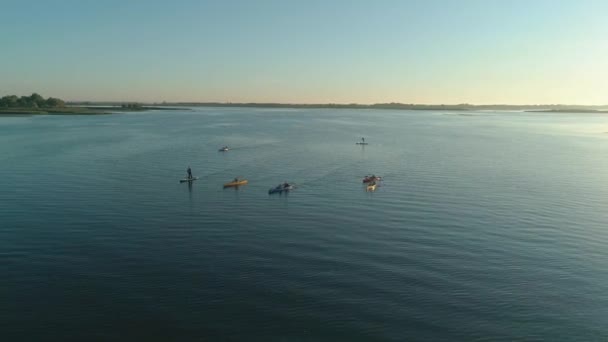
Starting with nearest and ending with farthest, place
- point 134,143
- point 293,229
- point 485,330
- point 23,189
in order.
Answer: point 485,330 < point 293,229 < point 23,189 < point 134,143

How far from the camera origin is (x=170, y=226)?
38.4 metres

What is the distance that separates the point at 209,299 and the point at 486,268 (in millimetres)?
17912

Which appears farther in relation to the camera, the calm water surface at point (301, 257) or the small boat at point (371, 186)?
the small boat at point (371, 186)

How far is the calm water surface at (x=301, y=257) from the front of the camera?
2280cm

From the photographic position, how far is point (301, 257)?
31.6m

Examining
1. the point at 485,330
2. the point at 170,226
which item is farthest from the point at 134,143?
the point at 485,330

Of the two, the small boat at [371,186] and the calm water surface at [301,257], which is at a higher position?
the small boat at [371,186]

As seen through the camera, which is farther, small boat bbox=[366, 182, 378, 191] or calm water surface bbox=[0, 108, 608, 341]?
small boat bbox=[366, 182, 378, 191]

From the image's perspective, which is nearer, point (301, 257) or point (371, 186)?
point (301, 257)

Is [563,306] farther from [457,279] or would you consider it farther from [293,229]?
[293,229]

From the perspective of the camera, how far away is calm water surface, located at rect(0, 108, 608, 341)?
22.8m

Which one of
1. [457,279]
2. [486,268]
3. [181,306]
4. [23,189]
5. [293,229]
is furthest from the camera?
[23,189]

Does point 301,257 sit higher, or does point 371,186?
point 371,186

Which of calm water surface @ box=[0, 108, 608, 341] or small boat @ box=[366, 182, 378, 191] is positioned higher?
small boat @ box=[366, 182, 378, 191]
